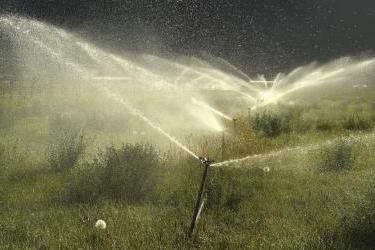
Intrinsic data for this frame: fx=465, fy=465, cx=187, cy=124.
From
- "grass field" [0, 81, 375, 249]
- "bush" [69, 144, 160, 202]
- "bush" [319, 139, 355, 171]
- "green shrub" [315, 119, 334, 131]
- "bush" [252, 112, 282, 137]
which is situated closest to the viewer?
"grass field" [0, 81, 375, 249]

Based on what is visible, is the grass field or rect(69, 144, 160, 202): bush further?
rect(69, 144, 160, 202): bush

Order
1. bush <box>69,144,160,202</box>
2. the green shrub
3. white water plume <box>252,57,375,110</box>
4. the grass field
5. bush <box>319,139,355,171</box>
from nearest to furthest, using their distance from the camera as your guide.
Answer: the grass field < bush <box>69,144,160,202</box> < bush <box>319,139,355,171</box> < the green shrub < white water plume <box>252,57,375,110</box>

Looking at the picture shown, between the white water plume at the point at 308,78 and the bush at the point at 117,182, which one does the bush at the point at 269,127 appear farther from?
the white water plume at the point at 308,78

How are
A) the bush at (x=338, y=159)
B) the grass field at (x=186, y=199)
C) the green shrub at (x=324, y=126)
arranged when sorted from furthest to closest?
the green shrub at (x=324, y=126) → the bush at (x=338, y=159) → the grass field at (x=186, y=199)

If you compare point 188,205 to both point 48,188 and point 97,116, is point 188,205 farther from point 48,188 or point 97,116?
point 97,116

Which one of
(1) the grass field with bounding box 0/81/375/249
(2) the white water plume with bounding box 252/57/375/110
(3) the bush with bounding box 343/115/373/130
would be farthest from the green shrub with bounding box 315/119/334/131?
(2) the white water plume with bounding box 252/57/375/110

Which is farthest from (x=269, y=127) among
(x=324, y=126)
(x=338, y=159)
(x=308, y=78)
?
(x=308, y=78)

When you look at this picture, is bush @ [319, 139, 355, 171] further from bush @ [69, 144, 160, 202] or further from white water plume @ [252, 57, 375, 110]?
white water plume @ [252, 57, 375, 110]

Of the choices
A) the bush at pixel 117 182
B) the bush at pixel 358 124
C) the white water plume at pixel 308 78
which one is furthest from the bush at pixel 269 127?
the white water plume at pixel 308 78

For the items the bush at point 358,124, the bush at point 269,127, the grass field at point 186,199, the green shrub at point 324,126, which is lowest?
the grass field at point 186,199

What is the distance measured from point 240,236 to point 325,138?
9973mm

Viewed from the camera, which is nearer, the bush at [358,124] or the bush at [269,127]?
the bush at [269,127]

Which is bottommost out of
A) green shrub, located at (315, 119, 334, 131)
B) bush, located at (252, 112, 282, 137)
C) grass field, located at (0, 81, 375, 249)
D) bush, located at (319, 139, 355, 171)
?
grass field, located at (0, 81, 375, 249)

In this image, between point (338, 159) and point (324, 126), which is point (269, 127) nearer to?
point (324, 126)
